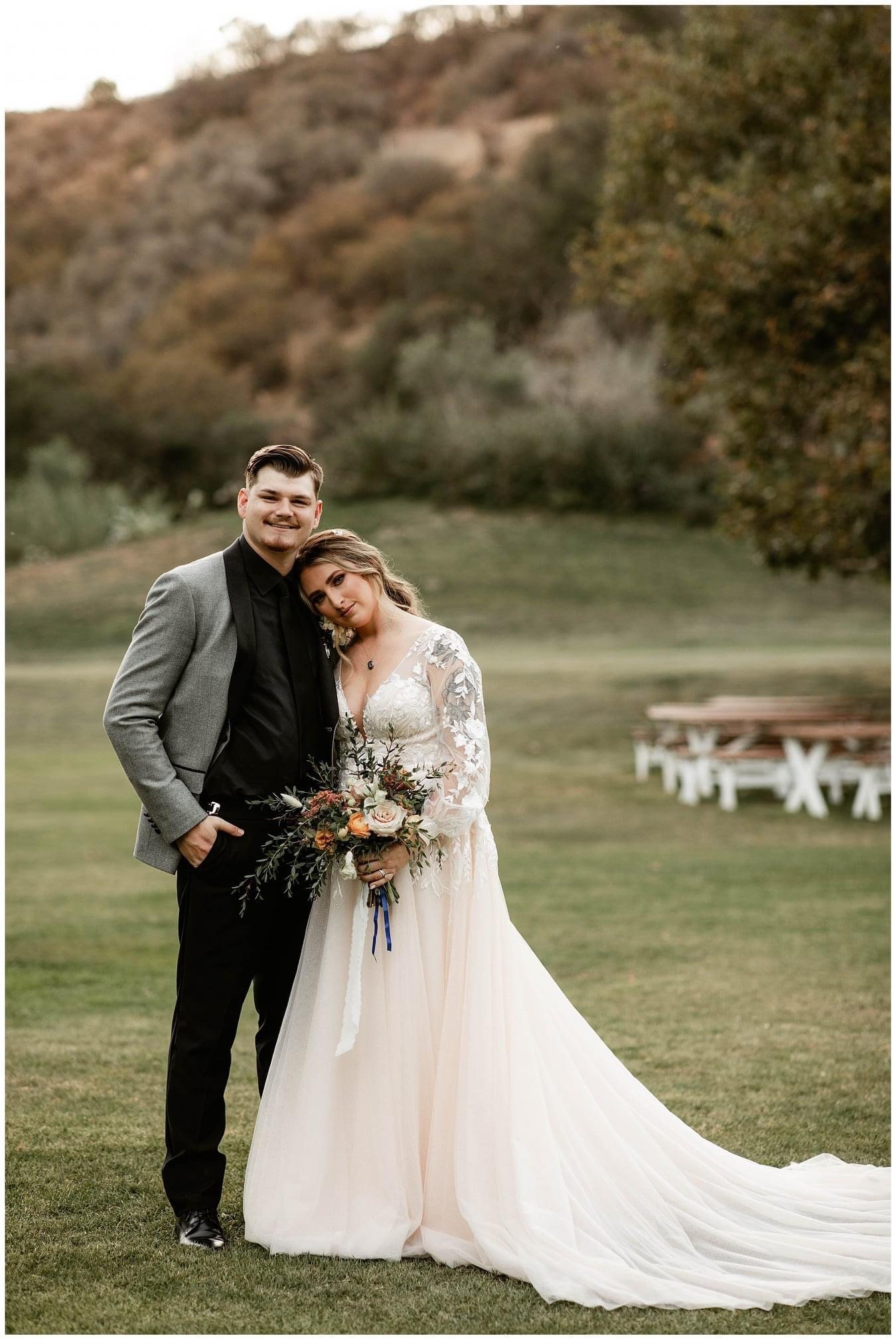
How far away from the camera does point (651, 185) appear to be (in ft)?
60.4

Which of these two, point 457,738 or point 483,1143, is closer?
point 483,1143

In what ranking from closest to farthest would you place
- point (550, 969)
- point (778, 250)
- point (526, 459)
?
point (550, 969), point (778, 250), point (526, 459)

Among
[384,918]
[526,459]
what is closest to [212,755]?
[384,918]

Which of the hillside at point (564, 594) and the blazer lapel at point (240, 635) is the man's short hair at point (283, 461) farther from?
the hillside at point (564, 594)

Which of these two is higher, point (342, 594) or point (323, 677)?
point (342, 594)

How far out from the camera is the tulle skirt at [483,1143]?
3881 millimetres

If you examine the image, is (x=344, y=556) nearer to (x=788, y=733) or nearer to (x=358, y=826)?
(x=358, y=826)

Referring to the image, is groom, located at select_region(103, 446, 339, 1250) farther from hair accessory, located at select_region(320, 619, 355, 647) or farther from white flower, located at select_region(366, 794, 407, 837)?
white flower, located at select_region(366, 794, 407, 837)

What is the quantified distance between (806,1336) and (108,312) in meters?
51.3

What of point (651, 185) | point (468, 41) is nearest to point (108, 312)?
point (468, 41)

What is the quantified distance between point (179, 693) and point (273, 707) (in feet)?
0.91

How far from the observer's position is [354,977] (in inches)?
161

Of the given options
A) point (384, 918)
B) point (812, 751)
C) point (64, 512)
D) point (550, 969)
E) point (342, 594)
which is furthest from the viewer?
point (64, 512)

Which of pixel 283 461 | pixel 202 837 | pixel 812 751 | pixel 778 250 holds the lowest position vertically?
pixel 812 751
